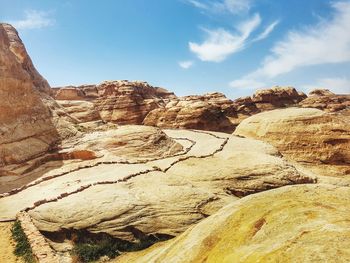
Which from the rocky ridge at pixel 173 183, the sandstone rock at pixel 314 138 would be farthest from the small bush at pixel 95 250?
the sandstone rock at pixel 314 138

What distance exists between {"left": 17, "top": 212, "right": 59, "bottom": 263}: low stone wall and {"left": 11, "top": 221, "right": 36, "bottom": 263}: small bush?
0.77ft

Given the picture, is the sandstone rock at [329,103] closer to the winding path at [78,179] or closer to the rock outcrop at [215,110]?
the rock outcrop at [215,110]

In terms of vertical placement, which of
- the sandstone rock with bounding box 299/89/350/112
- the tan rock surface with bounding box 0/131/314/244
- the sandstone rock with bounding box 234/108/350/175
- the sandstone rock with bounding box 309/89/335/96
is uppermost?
the sandstone rock with bounding box 309/89/335/96

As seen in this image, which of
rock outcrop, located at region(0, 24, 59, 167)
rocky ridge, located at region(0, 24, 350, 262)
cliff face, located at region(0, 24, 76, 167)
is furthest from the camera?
cliff face, located at region(0, 24, 76, 167)

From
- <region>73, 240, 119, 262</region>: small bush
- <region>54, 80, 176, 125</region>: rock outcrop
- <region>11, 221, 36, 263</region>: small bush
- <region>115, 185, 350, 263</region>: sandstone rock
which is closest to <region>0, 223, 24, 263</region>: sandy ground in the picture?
<region>11, 221, 36, 263</region>: small bush

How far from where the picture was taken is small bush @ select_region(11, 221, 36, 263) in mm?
17631

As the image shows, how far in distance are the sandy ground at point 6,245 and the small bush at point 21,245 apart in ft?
0.82

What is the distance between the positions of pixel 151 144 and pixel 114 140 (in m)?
2.98

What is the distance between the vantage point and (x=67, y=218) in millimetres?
19062

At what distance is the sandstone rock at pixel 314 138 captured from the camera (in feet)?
113

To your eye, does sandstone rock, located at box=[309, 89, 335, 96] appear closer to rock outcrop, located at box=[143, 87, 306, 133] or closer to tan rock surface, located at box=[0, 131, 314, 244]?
rock outcrop, located at box=[143, 87, 306, 133]

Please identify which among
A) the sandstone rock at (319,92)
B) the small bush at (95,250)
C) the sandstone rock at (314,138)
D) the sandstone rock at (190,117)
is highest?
the sandstone rock at (319,92)

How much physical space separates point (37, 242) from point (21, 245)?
0.98 m

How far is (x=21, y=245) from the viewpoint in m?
18.5
